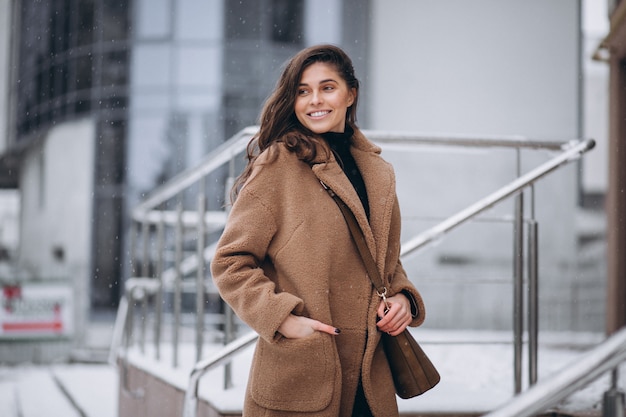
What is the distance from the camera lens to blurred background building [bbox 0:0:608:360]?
1338 cm

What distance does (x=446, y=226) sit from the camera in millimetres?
3133

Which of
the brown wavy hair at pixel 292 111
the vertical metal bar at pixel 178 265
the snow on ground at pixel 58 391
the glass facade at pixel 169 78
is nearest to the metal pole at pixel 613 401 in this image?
the brown wavy hair at pixel 292 111

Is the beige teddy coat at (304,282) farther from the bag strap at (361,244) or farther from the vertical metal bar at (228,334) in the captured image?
the vertical metal bar at (228,334)

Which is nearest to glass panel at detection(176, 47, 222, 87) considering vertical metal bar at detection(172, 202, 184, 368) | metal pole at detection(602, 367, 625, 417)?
vertical metal bar at detection(172, 202, 184, 368)

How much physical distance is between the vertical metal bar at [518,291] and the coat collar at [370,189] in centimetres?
141

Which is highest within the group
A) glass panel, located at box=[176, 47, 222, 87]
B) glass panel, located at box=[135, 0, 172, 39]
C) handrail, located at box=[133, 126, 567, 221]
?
glass panel, located at box=[135, 0, 172, 39]

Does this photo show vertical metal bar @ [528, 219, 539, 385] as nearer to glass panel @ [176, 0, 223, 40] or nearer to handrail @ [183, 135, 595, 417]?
handrail @ [183, 135, 595, 417]

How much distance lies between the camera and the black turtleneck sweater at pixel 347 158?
7.17 ft

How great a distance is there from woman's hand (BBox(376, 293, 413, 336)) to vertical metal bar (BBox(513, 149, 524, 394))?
1.48 meters

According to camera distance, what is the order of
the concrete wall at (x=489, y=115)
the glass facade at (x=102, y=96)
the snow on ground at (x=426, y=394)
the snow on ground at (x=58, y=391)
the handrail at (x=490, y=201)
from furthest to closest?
the glass facade at (x=102, y=96), the concrete wall at (x=489, y=115), the snow on ground at (x=58, y=391), the snow on ground at (x=426, y=394), the handrail at (x=490, y=201)

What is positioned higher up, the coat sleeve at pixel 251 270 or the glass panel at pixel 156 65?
the glass panel at pixel 156 65

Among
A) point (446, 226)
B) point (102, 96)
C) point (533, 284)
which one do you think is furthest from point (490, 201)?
point (102, 96)

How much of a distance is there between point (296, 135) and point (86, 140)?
45.1ft

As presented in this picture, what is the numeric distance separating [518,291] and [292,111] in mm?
1767
